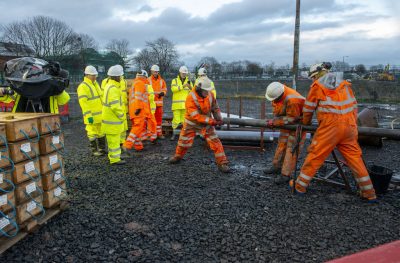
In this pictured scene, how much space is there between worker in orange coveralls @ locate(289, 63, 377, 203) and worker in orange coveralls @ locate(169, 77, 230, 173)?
5.65 feet

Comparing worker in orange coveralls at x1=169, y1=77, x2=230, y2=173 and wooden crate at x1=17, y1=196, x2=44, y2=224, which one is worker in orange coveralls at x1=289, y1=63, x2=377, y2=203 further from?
wooden crate at x1=17, y1=196, x2=44, y2=224

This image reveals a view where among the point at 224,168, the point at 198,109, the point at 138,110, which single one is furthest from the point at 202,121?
the point at 138,110

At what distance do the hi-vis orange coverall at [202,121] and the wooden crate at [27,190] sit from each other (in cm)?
274

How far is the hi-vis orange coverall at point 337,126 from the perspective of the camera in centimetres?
394

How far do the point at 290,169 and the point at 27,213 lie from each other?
3.70m

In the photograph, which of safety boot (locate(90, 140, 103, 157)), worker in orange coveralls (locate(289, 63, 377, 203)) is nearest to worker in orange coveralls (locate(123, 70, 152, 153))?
safety boot (locate(90, 140, 103, 157))

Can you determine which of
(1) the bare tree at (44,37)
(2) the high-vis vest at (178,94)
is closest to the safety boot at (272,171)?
(2) the high-vis vest at (178,94)

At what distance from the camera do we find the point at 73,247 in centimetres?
309

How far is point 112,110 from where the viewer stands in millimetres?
5629

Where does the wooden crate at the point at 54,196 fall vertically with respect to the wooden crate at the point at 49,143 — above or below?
below

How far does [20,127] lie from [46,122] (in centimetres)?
40

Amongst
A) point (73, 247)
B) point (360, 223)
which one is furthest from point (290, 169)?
point (73, 247)

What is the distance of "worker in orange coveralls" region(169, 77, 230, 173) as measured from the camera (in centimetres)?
525

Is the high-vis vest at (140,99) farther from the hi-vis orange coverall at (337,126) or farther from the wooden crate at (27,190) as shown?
the hi-vis orange coverall at (337,126)
